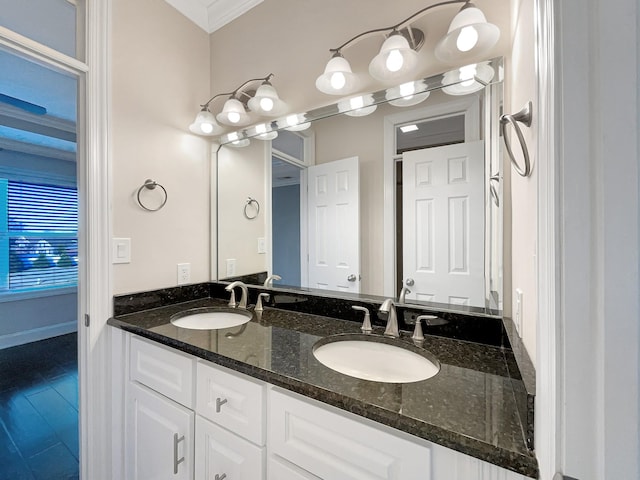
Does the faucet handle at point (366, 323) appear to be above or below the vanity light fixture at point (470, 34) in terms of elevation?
below

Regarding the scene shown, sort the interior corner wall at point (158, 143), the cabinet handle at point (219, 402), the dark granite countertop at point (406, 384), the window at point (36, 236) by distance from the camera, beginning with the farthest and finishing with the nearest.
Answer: the window at point (36, 236)
the interior corner wall at point (158, 143)
the cabinet handle at point (219, 402)
the dark granite countertop at point (406, 384)

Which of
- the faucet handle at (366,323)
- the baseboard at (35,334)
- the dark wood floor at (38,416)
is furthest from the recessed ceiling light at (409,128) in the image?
the baseboard at (35,334)

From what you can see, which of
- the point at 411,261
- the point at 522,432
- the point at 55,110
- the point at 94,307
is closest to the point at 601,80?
the point at 522,432

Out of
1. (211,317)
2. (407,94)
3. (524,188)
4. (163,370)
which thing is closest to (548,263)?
(524,188)

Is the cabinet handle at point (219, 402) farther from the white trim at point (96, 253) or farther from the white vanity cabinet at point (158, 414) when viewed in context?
the white trim at point (96, 253)

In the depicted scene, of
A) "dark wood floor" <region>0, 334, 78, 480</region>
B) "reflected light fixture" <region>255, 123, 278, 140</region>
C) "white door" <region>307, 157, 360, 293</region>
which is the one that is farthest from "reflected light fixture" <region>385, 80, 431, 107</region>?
"dark wood floor" <region>0, 334, 78, 480</region>

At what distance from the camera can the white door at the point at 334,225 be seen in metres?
1.39

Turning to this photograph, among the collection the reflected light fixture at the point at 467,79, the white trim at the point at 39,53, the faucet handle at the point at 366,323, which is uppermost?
the white trim at the point at 39,53

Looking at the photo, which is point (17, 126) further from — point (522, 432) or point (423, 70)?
point (522, 432)

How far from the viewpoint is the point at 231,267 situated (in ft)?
6.02

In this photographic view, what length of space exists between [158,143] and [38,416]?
78.8 inches

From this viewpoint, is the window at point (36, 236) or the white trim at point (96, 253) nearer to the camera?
the white trim at point (96, 253)

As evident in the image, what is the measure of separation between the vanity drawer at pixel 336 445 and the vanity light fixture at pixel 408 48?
47.3 inches

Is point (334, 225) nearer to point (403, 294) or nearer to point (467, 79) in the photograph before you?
point (403, 294)
